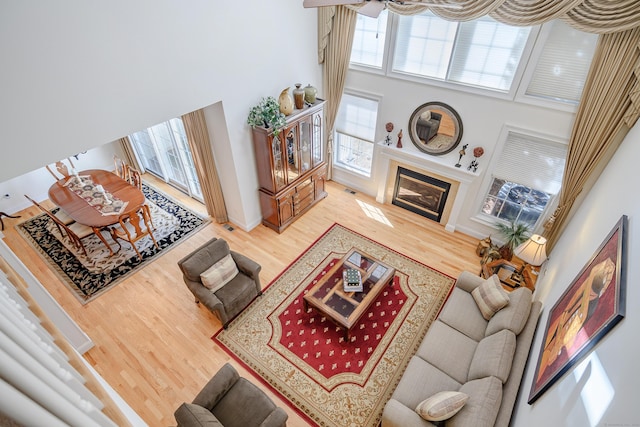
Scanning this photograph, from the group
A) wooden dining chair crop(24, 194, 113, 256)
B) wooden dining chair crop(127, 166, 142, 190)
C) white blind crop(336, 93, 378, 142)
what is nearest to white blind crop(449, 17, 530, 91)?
white blind crop(336, 93, 378, 142)

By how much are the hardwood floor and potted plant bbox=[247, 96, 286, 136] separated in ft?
6.50

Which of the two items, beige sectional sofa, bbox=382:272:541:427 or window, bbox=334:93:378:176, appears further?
window, bbox=334:93:378:176

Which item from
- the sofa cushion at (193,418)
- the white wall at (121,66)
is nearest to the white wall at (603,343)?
the sofa cushion at (193,418)

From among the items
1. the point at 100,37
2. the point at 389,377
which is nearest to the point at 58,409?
the point at 100,37

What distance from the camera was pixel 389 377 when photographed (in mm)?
3934

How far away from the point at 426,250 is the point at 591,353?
3790 millimetres

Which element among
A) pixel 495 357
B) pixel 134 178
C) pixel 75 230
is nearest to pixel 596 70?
pixel 495 357

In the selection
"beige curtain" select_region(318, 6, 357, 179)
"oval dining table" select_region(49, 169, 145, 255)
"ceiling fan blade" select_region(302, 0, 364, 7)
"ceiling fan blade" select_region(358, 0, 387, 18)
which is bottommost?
"oval dining table" select_region(49, 169, 145, 255)

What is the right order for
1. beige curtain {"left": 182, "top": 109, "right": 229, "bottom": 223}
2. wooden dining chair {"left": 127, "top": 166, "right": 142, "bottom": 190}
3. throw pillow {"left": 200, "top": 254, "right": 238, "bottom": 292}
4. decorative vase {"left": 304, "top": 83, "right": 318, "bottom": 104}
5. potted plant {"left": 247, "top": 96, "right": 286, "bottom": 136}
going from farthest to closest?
wooden dining chair {"left": 127, "top": 166, "right": 142, "bottom": 190} < decorative vase {"left": 304, "top": 83, "right": 318, "bottom": 104} < beige curtain {"left": 182, "top": 109, "right": 229, "bottom": 223} < potted plant {"left": 247, "top": 96, "right": 286, "bottom": 136} < throw pillow {"left": 200, "top": 254, "right": 238, "bottom": 292}

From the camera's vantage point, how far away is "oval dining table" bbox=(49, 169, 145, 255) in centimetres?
507

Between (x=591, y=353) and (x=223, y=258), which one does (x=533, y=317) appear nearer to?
(x=591, y=353)

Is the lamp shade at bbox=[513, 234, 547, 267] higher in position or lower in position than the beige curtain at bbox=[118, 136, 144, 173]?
higher

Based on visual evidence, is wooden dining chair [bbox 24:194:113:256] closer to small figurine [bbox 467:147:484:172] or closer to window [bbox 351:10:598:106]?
window [bbox 351:10:598:106]

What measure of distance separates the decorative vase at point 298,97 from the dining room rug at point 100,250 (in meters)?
2.75
